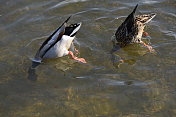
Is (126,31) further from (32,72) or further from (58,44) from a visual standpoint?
(32,72)

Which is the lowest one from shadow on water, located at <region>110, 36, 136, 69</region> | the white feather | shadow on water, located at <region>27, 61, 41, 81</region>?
shadow on water, located at <region>27, 61, 41, 81</region>

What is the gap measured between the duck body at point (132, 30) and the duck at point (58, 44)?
4.48 ft

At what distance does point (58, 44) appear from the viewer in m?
6.88

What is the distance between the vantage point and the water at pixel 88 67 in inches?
207

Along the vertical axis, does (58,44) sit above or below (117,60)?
above

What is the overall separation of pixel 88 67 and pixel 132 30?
183cm

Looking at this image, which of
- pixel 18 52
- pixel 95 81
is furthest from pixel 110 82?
pixel 18 52

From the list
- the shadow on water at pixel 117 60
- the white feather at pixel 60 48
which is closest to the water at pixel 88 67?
the shadow on water at pixel 117 60

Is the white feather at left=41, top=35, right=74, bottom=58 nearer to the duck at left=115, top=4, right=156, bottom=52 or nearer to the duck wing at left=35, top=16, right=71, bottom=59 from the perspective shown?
the duck wing at left=35, top=16, right=71, bottom=59

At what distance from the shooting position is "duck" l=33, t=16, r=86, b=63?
6.73m

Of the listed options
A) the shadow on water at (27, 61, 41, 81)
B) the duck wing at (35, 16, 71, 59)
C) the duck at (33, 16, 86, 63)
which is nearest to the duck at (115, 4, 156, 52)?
the duck at (33, 16, 86, 63)

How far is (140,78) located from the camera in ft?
19.3

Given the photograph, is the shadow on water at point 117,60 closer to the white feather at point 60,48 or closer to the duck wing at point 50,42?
the white feather at point 60,48

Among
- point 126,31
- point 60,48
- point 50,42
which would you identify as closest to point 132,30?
point 126,31
